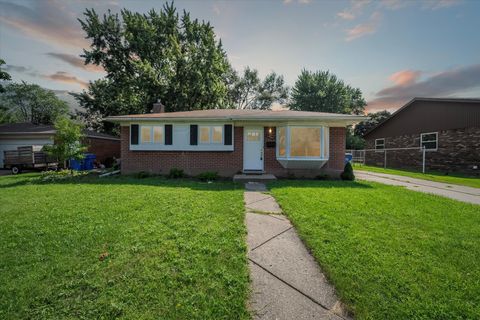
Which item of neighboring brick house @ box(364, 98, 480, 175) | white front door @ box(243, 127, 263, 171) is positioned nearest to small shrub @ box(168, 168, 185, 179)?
white front door @ box(243, 127, 263, 171)

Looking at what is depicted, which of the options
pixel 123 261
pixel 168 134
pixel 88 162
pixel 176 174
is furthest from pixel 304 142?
pixel 88 162

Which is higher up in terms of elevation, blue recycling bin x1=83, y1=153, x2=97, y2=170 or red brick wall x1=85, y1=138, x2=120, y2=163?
red brick wall x1=85, y1=138, x2=120, y2=163

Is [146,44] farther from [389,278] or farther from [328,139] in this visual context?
[389,278]

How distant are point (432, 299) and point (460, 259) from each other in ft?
4.18

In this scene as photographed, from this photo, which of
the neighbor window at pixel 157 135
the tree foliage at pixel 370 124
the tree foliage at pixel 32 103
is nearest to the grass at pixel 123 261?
the neighbor window at pixel 157 135

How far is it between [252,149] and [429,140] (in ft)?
49.2

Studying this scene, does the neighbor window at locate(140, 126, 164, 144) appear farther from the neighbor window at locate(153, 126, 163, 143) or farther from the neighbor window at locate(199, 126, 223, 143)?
the neighbor window at locate(199, 126, 223, 143)

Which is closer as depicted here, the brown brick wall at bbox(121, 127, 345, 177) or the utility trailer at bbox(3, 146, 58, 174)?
the brown brick wall at bbox(121, 127, 345, 177)

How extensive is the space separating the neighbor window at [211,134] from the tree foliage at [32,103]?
3973cm

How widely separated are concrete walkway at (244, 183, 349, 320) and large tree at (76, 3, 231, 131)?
63.5ft

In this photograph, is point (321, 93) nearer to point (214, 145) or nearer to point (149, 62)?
point (149, 62)

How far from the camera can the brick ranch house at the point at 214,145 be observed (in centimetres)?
952

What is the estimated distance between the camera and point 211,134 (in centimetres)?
977

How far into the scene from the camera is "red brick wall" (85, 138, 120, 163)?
16400 mm
